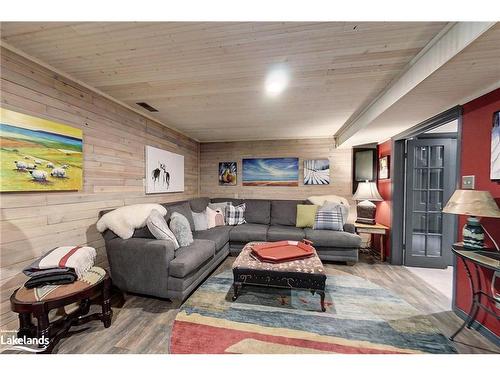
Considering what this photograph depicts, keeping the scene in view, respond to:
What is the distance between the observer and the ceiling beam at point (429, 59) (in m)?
1.12

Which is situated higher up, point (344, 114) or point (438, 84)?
point (344, 114)

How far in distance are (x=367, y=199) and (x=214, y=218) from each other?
9.17 ft

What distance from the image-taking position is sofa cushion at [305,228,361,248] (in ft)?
10.0

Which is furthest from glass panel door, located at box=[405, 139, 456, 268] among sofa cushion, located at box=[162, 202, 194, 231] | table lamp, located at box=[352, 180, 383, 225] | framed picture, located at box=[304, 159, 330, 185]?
sofa cushion, located at box=[162, 202, 194, 231]

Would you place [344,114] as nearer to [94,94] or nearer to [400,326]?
[400,326]

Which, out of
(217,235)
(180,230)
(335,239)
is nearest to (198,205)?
(217,235)

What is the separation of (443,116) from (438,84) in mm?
830

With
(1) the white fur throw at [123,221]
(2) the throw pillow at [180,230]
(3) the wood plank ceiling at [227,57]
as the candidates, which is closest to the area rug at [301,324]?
(2) the throw pillow at [180,230]

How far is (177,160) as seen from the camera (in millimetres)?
3834

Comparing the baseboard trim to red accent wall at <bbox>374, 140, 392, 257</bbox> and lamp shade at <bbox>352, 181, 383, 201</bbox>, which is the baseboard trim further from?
lamp shade at <bbox>352, 181, 383, 201</bbox>

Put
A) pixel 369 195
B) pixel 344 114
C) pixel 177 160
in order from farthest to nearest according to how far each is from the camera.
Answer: pixel 177 160 < pixel 369 195 < pixel 344 114

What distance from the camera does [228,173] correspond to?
4.66m

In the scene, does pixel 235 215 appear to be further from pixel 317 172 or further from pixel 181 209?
pixel 317 172

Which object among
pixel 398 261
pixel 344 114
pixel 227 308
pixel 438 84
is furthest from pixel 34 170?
pixel 398 261
